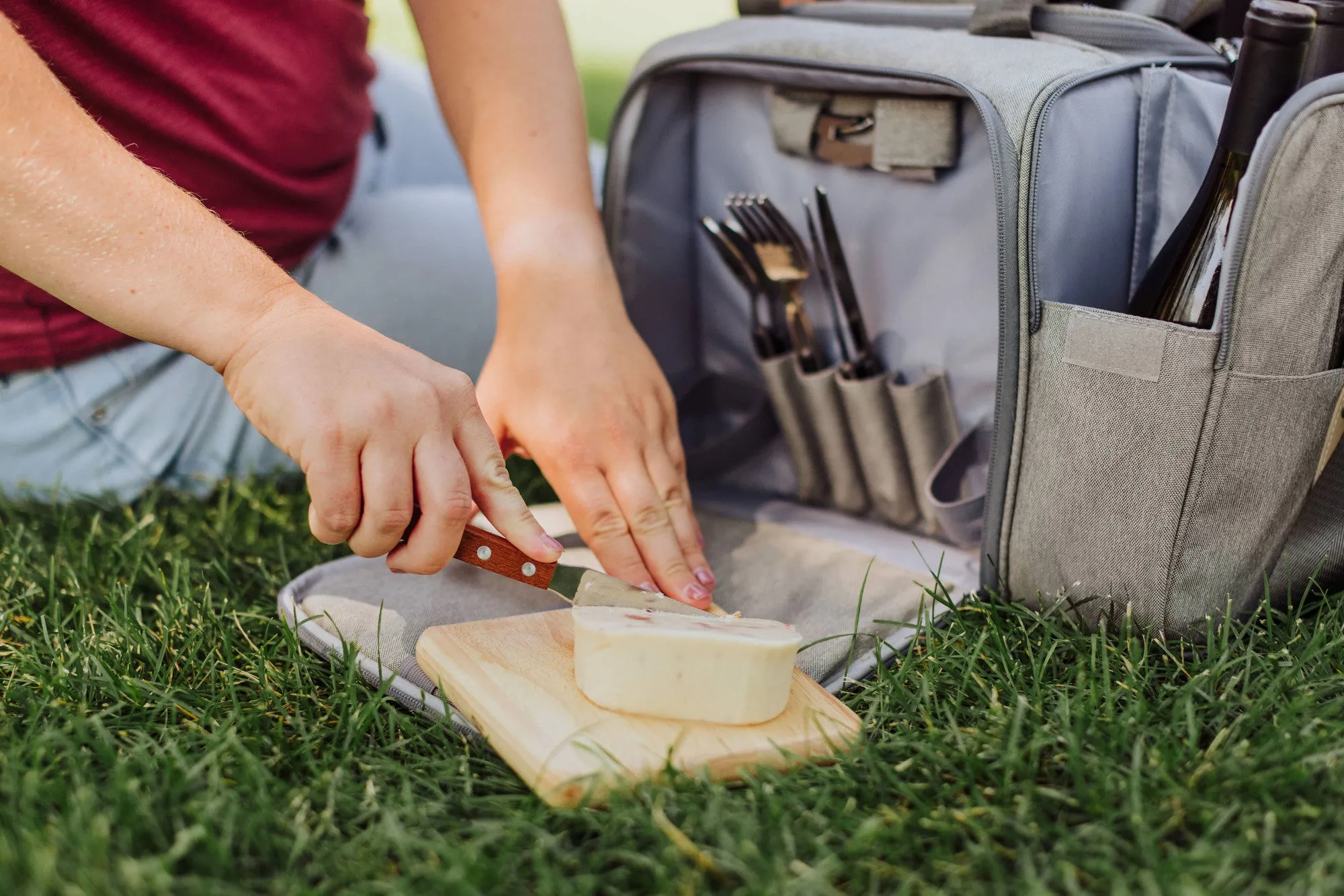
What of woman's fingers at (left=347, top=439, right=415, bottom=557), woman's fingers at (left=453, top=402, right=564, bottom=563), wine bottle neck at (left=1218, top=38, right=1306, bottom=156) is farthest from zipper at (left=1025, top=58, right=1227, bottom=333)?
woman's fingers at (left=347, top=439, right=415, bottom=557)

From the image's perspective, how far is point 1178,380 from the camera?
111 cm

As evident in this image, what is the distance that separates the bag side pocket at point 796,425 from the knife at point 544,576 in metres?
0.50

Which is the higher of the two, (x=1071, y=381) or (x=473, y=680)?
(x=1071, y=381)

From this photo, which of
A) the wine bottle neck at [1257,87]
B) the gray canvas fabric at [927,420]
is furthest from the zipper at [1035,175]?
the gray canvas fabric at [927,420]

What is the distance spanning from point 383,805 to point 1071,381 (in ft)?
2.59

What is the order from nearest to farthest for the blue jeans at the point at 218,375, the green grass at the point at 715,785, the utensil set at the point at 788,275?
the green grass at the point at 715,785 < the utensil set at the point at 788,275 < the blue jeans at the point at 218,375

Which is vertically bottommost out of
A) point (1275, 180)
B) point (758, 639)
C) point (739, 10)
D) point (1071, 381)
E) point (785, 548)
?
point (785, 548)

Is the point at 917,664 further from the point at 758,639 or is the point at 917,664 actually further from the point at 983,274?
the point at 983,274

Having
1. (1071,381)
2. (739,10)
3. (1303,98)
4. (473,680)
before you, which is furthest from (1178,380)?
(739,10)

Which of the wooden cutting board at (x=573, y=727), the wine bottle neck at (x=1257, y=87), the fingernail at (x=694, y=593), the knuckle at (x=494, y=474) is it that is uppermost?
the wine bottle neck at (x=1257, y=87)

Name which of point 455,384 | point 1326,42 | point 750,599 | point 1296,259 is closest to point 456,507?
point 455,384

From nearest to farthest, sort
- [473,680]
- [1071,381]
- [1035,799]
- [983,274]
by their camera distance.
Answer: [1035,799]
[473,680]
[1071,381]
[983,274]

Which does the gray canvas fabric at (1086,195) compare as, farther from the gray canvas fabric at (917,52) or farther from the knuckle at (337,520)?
the knuckle at (337,520)

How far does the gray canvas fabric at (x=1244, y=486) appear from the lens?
1.10m
